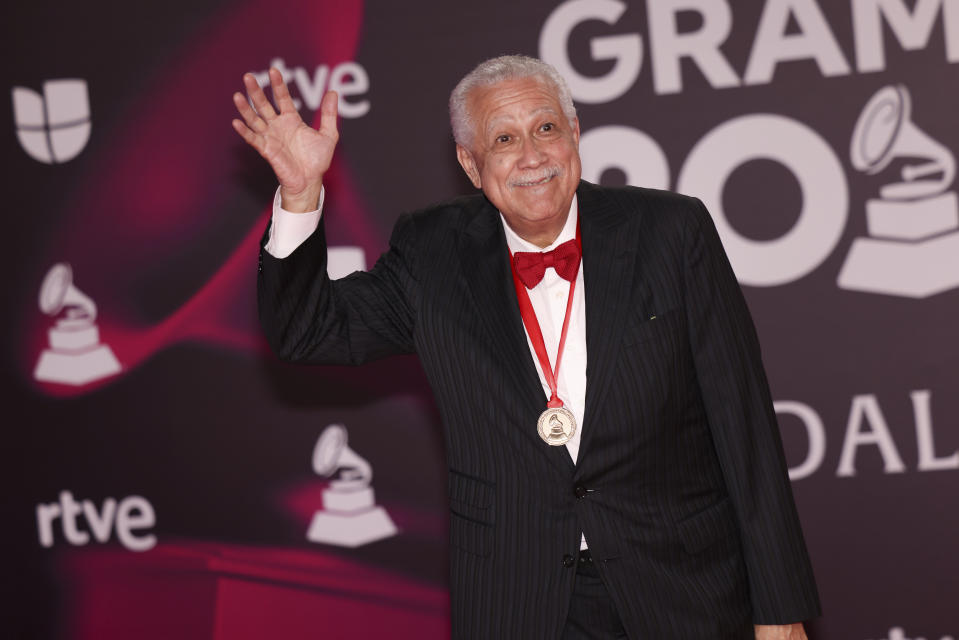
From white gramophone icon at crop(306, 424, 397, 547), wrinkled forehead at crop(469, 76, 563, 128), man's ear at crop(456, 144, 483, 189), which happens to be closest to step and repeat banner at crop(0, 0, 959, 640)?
white gramophone icon at crop(306, 424, 397, 547)

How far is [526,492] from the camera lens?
6.98 ft

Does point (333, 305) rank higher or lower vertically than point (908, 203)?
lower

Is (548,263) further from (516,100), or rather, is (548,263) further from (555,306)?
(516,100)

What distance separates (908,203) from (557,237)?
1791 mm

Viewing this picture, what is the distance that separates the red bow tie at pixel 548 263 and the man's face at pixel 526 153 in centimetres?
7

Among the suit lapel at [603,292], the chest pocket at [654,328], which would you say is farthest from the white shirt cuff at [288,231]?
the chest pocket at [654,328]

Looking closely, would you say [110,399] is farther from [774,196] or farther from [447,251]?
[774,196]

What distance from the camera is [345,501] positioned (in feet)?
12.9

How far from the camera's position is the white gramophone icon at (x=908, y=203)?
3535 millimetres

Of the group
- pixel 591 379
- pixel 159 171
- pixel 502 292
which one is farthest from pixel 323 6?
pixel 591 379

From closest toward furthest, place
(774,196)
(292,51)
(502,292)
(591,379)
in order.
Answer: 1. (591,379)
2. (502,292)
3. (774,196)
4. (292,51)

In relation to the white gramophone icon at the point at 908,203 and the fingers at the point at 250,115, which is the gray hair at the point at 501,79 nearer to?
the fingers at the point at 250,115

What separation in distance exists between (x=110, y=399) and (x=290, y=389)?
0.73 metres

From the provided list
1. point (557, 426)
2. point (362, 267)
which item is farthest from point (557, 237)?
point (362, 267)
